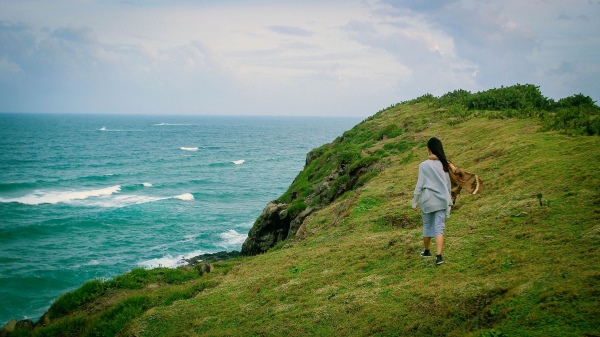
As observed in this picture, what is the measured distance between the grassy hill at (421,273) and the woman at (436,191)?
836mm

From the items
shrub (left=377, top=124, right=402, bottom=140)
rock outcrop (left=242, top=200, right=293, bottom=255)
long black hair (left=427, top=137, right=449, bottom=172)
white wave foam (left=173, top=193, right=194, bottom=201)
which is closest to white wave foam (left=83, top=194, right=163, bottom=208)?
white wave foam (left=173, top=193, right=194, bottom=201)

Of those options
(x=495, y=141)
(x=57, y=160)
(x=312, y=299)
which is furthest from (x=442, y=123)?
(x=57, y=160)

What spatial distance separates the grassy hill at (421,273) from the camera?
7078 millimetres

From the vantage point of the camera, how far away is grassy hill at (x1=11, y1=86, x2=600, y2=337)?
7.08 m

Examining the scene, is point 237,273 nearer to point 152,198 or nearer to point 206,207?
point 206,207

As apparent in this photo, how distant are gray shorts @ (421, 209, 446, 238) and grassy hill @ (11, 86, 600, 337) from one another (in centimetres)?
75

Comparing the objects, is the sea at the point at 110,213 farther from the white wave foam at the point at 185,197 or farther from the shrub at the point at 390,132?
the shrub at the point at 390,132

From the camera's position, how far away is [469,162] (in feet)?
55.4

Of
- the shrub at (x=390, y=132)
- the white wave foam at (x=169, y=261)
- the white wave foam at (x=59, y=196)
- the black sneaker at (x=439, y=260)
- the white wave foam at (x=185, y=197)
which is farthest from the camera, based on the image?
the white wave foam at (x=185, y=197)

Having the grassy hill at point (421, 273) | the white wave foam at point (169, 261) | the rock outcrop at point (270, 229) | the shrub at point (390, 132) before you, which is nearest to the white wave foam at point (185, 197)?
the white wave foam at point (169, 261)

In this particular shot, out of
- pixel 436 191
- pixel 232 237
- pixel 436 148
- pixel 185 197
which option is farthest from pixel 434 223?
pixel 185 197

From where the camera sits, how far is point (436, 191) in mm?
9008

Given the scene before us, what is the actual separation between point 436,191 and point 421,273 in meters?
1.90

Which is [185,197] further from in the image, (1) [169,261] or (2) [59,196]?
(1) [169,261]
